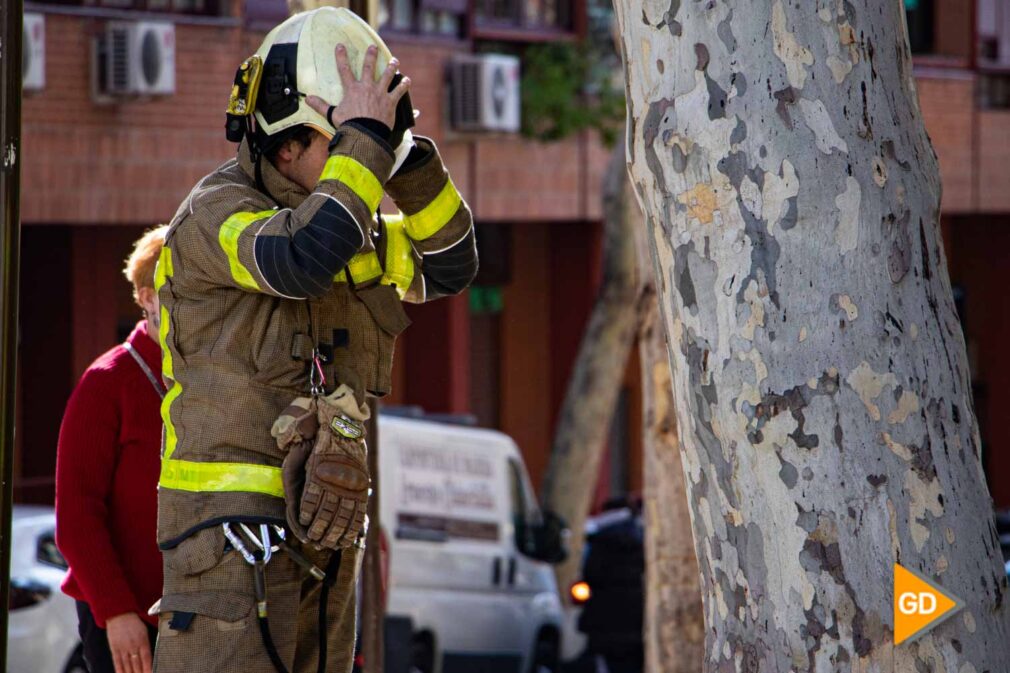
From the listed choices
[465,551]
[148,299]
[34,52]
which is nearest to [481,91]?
[34,52]

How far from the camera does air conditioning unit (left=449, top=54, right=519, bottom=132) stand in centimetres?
1523

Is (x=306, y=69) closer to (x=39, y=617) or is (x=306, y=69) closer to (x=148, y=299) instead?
(x=148, y=299)

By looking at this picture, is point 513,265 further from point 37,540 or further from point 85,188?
point 37,540

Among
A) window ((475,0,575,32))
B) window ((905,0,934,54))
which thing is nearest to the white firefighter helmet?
window ((475,0,575,32))

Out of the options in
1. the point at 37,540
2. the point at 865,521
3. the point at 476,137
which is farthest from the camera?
the point at 476,137

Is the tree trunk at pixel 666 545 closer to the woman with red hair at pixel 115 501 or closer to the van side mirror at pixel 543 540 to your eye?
the van side mirror at pixel 543 540

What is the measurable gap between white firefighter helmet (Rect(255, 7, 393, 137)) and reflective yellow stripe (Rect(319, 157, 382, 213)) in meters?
0.14

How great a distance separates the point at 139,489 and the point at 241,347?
0.97 meters

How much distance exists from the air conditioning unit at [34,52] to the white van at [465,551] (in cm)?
378

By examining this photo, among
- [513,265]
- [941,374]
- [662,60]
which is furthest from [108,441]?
[513,265]

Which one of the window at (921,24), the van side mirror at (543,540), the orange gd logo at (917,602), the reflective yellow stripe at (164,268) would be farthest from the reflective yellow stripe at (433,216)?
the window at (921,24)

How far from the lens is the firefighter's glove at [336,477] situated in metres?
3.57

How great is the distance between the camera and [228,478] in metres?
3.62

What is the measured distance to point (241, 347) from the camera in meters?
3.65
